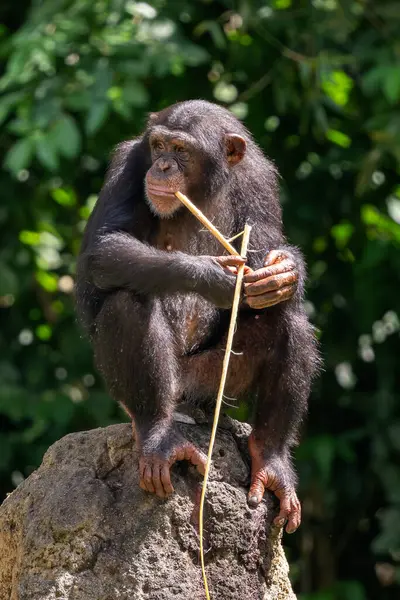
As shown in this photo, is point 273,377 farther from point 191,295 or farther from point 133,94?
→ point 133,94

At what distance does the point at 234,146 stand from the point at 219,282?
3.55ft

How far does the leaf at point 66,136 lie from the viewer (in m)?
6.93

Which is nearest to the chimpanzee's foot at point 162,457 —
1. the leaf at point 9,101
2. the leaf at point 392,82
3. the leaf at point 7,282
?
the leaf at point 9,101

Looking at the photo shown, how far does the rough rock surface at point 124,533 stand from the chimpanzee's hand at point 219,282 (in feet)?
1.91

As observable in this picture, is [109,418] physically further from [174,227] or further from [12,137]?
[174,227]

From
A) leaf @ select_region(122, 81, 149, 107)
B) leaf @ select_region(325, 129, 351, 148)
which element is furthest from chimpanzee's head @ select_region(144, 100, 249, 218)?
leaf @ select_region(325, 129, 351, 148)

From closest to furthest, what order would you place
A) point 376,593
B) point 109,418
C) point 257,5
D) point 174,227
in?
point 174,227 < point 257,5 < point 109,418 < point 376,593

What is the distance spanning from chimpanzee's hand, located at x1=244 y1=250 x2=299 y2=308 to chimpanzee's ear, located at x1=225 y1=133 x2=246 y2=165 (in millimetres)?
893

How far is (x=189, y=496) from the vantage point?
4828 mm

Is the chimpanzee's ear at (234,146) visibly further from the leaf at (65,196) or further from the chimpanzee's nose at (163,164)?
the leaf at (65,196)

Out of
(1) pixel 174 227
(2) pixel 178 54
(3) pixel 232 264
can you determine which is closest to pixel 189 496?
(3) pixel 232 264

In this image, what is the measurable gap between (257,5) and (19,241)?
7.73ft

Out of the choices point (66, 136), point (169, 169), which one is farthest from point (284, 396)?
point (66, 136)

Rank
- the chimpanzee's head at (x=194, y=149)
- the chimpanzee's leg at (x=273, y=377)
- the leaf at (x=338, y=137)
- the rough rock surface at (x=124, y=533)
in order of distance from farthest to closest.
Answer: the leaf at (x=338, y=137), the chimpanzee's head at (x=194, y=149), the chimpanzee's leg at (x=273, y=377), the rough rock surface at (x=124, y=533)
